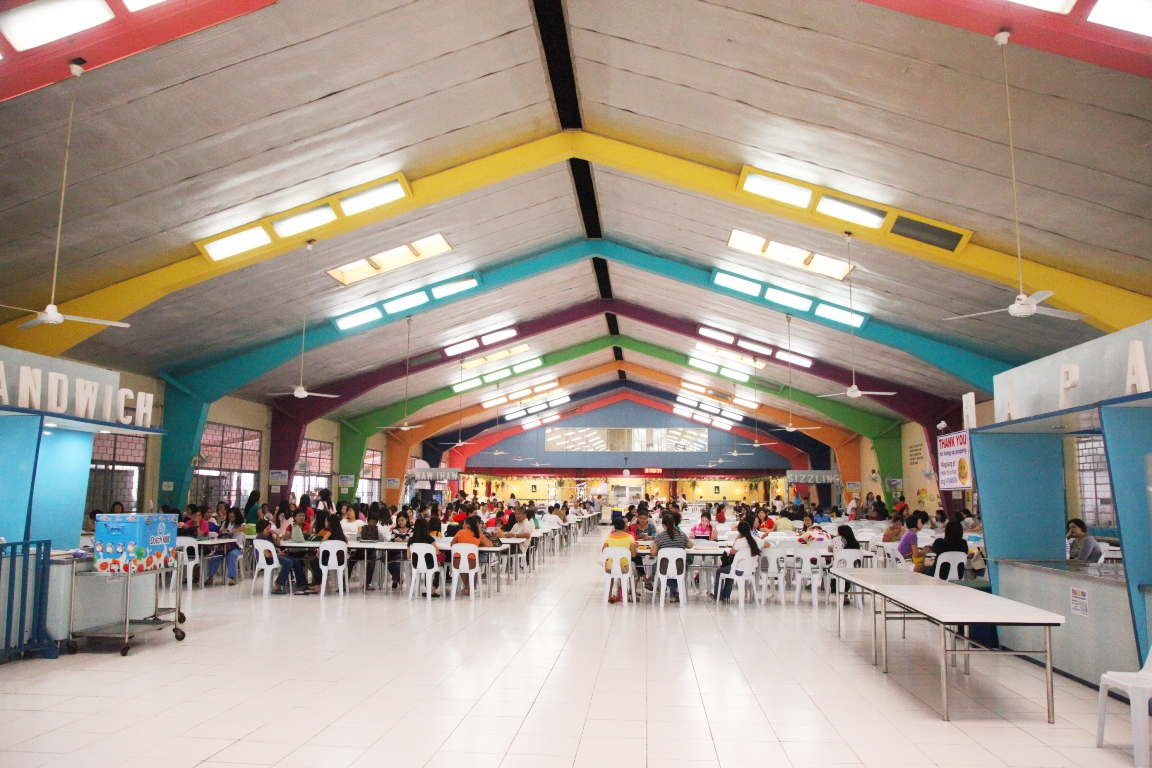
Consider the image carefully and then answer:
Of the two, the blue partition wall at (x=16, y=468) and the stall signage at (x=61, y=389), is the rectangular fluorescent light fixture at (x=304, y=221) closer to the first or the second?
the stall signage at (x=61, y=389)

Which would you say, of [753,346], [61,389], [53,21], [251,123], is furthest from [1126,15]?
[753,346]

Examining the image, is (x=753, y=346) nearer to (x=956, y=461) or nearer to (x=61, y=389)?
(x=956, y=461)

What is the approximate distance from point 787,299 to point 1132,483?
742 centimetres

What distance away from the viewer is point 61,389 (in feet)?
22.6

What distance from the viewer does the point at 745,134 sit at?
739 centimetres

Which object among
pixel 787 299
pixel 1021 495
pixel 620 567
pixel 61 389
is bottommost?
pixel 620 567

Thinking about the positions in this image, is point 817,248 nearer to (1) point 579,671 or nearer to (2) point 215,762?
(1) point 579,671

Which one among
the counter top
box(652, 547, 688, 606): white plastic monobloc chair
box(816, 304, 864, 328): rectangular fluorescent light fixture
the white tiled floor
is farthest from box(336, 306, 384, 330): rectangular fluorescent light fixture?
the counter top

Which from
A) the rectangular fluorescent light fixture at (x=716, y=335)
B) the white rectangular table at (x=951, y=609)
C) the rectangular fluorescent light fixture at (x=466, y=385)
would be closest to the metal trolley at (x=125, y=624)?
the white rectangular table at (x=951, y=609)

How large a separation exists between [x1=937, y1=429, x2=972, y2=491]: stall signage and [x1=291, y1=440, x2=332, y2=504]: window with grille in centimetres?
1360

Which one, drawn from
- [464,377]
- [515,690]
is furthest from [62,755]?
[464,377]

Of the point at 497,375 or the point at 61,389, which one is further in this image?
the point at 497,375

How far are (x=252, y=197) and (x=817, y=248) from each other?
6.56 meters

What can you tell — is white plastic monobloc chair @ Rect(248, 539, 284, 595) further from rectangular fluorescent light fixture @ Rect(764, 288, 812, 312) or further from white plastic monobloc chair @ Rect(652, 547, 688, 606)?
rectangular fluorescent light fixture @ Rect(764, 288, 812, 312)
